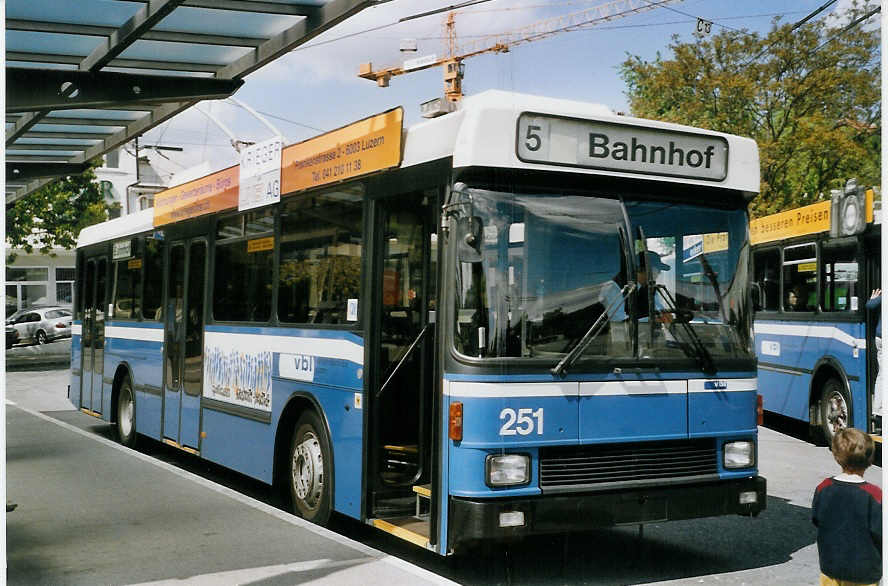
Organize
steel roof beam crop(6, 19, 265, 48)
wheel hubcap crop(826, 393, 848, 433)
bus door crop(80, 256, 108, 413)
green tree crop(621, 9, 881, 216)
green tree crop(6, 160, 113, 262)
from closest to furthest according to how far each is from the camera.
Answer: steel roof beam crop(6, 19, 265, 48), wheel hubcap crop(826, 393, 848, 433), bus door crop(80, 256, 108, 413), green tree crop(621, 9, 881, 216), green tree crop(6, 160, 113, 262)

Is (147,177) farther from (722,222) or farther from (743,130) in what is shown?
(722,222)

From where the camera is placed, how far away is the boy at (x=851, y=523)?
4.65m

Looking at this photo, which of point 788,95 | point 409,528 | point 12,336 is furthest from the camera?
point 12,336

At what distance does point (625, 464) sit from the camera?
678 centimetres

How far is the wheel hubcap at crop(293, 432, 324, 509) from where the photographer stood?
845 cm

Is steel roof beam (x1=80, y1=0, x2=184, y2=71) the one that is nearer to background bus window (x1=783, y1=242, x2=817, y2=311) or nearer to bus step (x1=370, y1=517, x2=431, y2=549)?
bus step (x1=370, y1=517, x2=431, y2=549)

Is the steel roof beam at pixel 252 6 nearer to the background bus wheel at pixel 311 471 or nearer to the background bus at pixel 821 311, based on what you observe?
the background bus wheel at pixel 311 471

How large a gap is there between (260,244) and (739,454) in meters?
4.68

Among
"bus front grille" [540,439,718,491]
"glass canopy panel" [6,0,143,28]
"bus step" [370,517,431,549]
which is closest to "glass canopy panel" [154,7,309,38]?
"glass canopy panel" [6,0,143,28]

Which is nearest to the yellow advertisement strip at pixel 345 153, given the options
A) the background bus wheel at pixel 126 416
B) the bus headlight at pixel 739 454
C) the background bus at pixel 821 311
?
the bus headlight at pixel 739 454

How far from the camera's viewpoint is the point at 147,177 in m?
62.4

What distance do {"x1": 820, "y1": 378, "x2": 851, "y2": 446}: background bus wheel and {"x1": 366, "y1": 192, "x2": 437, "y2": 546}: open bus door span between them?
24.3ft

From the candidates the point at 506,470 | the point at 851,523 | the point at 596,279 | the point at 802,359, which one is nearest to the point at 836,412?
the point at 802,359

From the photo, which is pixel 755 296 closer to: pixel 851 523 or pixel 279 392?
pixel 851 523
